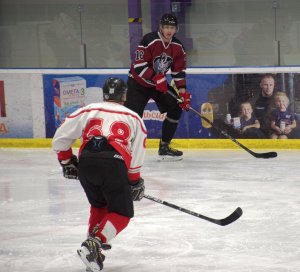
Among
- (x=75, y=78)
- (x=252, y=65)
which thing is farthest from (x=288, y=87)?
(x=75, y=78)

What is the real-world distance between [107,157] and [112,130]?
0.12 meters

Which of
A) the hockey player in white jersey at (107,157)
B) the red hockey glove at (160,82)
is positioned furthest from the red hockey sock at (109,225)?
the red hockey glove at (160,82)

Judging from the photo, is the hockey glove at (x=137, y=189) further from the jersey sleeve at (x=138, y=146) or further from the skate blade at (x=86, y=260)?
the skate blade at (x=86, y=260)

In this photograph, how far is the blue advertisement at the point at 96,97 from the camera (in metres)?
7.13

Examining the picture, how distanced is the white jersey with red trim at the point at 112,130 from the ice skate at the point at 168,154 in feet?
9.91

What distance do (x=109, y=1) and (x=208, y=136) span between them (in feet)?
9.44

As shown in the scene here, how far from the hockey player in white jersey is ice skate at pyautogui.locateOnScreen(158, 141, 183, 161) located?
3.01m

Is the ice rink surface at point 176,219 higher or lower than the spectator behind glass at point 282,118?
lower

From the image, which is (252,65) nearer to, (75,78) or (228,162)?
(228,162)

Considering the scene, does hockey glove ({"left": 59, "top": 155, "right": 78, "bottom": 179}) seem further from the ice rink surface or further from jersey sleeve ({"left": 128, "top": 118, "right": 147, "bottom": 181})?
the ice rink surface

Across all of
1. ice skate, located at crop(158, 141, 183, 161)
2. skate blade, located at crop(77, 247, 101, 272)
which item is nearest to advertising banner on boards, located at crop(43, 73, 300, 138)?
ice skate, located at crop(158, 141, 183, 161)

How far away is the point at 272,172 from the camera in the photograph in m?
6.02

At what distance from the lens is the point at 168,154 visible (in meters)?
6.61

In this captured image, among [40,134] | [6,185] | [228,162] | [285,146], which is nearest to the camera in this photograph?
[6,185]
